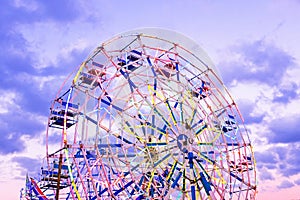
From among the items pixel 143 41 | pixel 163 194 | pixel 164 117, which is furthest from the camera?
pixel 143 41

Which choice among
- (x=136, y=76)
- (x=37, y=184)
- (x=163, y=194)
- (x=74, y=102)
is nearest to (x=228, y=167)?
(x=163, y=194)

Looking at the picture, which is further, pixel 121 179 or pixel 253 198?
pixel 253 198

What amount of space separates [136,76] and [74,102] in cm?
515

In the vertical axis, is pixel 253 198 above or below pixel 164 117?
below

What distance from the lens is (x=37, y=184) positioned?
96.8 feet

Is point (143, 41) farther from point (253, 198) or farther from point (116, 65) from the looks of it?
point (253, 198)

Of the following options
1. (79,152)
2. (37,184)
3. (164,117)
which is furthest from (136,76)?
(37,184)

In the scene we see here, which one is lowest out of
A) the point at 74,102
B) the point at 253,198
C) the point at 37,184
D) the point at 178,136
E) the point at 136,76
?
the point at 253,198

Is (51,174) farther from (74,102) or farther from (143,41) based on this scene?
(143,41)

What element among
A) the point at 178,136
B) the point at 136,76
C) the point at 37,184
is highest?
the point at 136,76

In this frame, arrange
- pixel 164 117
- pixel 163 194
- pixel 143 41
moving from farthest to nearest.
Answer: pixel 143 41 → pixel 164 117 → pixel 163 194

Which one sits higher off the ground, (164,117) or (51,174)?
(164,117)

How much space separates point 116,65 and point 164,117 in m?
4.76

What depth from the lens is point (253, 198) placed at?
30.3m
